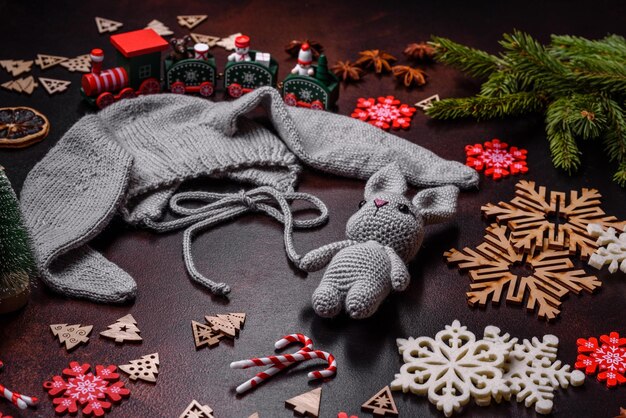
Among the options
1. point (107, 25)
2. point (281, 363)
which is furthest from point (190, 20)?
point (281, 363)

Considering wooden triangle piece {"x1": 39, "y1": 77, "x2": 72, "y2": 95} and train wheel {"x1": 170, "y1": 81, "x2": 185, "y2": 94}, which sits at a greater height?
train wheel {"x1": 170, "y1": 81, "x2": 185, "y2": 94}

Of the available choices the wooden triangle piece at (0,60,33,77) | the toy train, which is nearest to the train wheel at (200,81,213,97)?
the toy train

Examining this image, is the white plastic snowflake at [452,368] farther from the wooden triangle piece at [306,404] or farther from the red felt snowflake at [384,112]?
the red felt snowflake at [384,112]

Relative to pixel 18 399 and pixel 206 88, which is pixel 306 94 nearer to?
pixel 206 88

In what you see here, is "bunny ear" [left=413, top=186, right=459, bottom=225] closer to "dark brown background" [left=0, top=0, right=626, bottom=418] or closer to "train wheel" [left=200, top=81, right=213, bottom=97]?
"dark brown background" [left=0, top=0, right=626, bottom=418]

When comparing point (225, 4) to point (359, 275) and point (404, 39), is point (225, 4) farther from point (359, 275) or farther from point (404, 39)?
point (359, 275)

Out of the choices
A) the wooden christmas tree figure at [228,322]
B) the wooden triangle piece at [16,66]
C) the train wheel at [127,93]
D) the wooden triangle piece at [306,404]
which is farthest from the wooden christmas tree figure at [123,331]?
the wooden triangle piece at [16,66]
